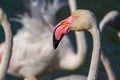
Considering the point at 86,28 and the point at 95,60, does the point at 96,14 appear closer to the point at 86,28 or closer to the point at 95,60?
the point at 86,28

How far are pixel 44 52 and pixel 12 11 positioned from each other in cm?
462

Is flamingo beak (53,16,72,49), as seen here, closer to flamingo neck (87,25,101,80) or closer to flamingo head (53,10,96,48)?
flamingo head (53,10,96,48)

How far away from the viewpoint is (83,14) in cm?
501

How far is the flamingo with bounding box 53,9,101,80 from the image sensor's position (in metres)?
4.81

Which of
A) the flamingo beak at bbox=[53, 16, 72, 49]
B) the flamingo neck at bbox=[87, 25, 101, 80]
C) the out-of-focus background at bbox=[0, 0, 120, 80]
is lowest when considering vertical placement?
the flamingo neck at bbox=[87, 25, 101, 80]

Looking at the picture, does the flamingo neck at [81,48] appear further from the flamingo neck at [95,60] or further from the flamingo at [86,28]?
the flamingo neck at [95,60]

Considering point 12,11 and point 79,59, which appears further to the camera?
point 12,11

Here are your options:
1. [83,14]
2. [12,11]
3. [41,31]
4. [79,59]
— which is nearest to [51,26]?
[41,31]

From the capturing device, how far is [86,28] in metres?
4.98

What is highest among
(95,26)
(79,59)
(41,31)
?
(41,31)

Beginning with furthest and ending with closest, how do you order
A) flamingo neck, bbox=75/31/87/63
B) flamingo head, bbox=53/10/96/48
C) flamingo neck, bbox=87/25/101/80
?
1. flamingo neck, bbox=75/31/87/63
2. flamingo head, bbox=53/10/96/48
3. flamingo neck, bbox=87/25/101/80

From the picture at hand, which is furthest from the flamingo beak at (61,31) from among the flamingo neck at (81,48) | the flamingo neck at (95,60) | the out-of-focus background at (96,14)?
the out-of-focus background at (96,14)

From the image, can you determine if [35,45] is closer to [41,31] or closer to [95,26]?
[41,31]

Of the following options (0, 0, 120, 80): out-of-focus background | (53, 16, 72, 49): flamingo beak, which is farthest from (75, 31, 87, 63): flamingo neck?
(53, 16, 72, 49): flamingo beak
